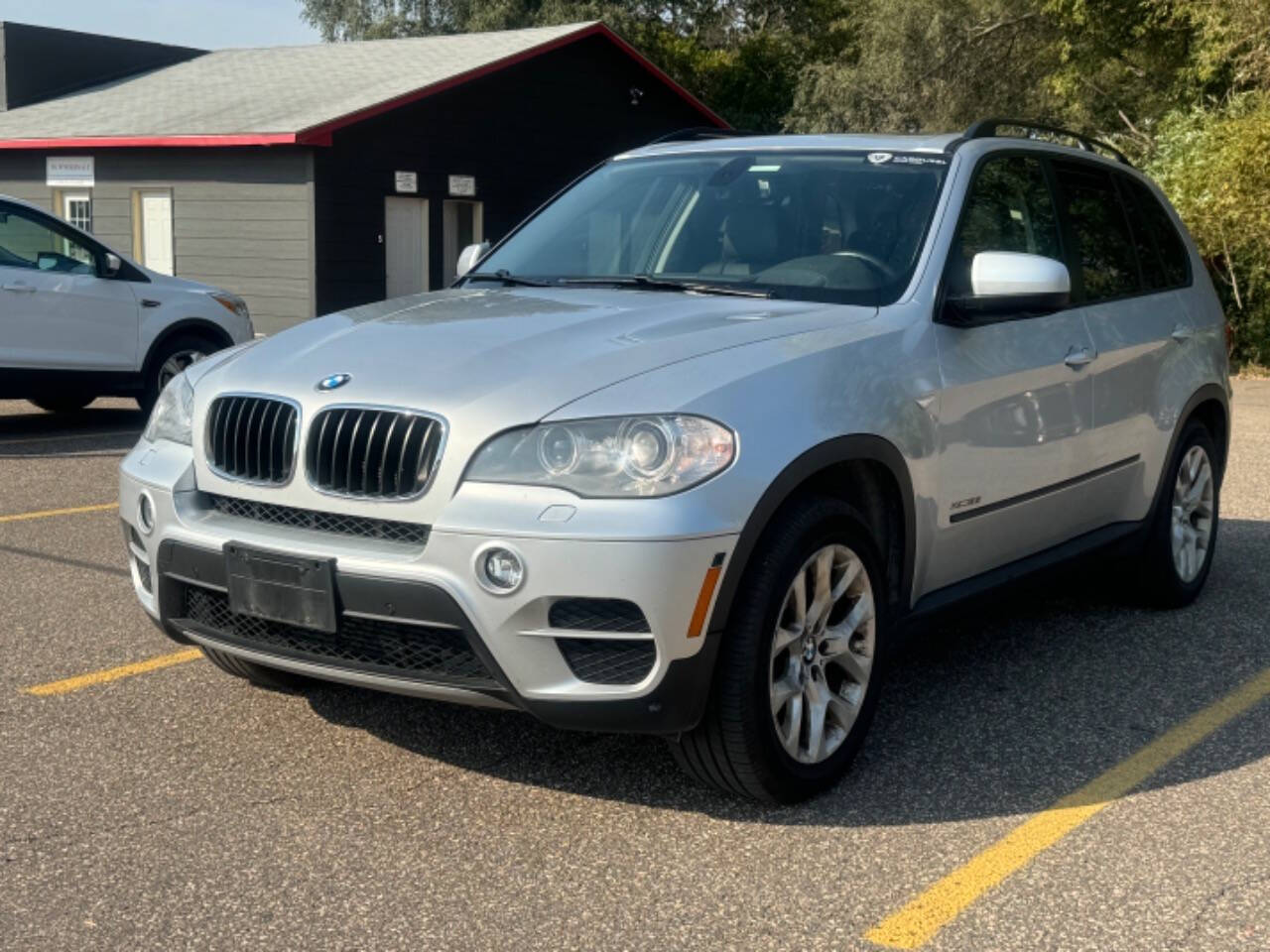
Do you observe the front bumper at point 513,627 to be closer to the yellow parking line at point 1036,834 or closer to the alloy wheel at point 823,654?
the alloy wheel at point 823,654

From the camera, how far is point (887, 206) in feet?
17.1

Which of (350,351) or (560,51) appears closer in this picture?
(350,351)

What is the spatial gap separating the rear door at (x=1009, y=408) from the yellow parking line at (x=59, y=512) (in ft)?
17.0

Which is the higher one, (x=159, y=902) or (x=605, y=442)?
(x=605, y=442)

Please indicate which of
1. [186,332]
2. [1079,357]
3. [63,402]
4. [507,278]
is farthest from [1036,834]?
[63,402]

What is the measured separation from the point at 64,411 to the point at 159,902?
1075 centimetres

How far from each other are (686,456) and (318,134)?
63.0ft

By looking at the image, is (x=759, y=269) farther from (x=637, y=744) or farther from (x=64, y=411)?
(x=64, y=411)

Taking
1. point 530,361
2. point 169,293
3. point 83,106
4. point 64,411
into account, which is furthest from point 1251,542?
point 83,106

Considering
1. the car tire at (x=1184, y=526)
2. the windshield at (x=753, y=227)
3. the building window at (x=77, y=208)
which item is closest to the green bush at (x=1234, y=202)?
the car tire at (x=1184, y=526)

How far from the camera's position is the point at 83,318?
11.9m

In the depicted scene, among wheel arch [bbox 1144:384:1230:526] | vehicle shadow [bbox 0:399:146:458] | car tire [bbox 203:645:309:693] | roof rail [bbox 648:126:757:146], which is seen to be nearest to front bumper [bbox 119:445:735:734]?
car tire [bbox 203:645:309:693]

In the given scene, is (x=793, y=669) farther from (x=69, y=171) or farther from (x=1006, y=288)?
(x=69, y=171)

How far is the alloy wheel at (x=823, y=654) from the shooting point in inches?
163
